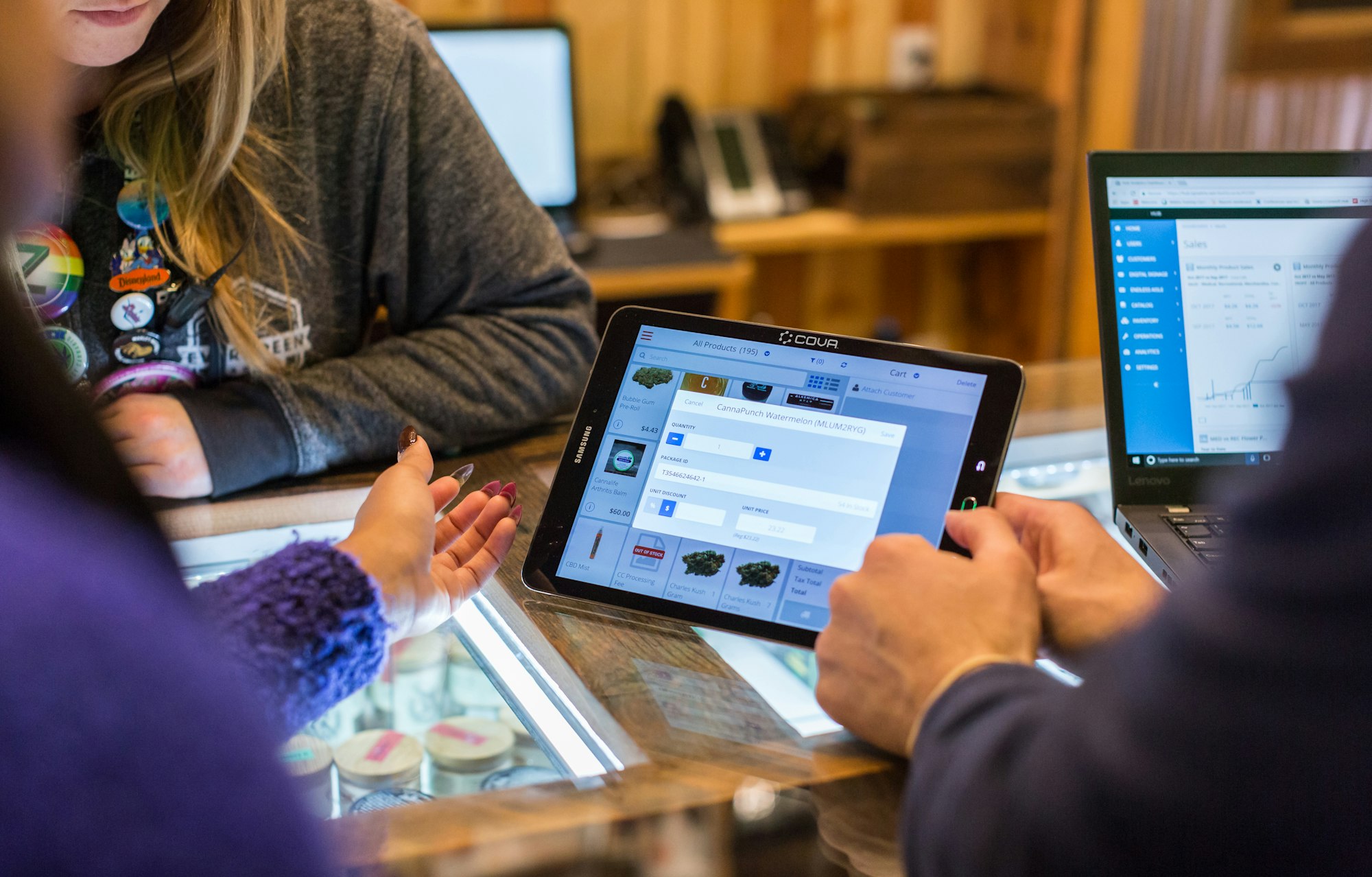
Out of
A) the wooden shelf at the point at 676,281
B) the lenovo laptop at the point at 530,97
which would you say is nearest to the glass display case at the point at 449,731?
the wooden shelf at the point at 676,281

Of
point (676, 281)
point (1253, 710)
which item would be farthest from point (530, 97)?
point (1253, 710)

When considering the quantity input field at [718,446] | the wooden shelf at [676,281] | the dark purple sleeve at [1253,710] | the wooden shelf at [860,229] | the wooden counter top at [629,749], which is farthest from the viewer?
the wooden shelf at [860,229]

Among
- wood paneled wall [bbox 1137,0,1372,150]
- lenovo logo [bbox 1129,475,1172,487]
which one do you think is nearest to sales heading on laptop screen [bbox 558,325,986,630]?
lenovo logo [bbox 1129,475,1172,487]

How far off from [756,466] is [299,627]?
32cm

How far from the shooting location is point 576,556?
2.63 feet

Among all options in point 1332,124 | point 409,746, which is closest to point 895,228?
point 1332,124

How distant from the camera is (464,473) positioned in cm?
99

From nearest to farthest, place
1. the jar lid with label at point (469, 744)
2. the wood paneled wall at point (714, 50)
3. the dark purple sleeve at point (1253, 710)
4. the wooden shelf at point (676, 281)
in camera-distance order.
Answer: the dark purple sleeve at point (1253, 710) → the jar lid with label at point (469, 744) → the wooden shelf at point (676, 281) → the wood paneled wall at point (714, 50)

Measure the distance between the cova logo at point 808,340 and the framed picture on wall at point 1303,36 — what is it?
2417 mm

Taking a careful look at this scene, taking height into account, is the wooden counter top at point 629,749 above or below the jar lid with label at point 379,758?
above

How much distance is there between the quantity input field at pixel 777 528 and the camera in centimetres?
77

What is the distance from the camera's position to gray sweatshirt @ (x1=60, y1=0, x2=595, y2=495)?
100 cm

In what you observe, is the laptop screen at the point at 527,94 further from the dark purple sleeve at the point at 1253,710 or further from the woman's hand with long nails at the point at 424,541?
the dark purple sleeve at the point at 1253,710

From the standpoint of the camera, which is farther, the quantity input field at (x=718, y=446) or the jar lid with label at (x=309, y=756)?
the quantity input field at (x=718, y=446)
